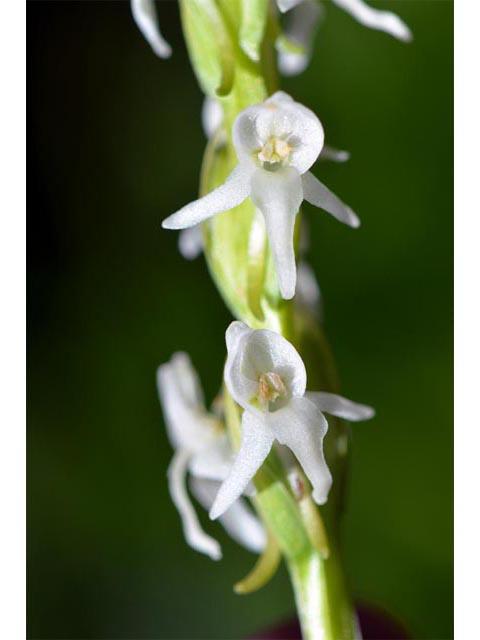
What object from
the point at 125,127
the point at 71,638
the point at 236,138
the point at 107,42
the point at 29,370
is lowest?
the point at 71,638

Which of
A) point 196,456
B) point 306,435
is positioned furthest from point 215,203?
point 196,456

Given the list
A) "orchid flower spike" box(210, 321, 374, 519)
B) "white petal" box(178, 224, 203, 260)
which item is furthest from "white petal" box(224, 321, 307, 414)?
"white petal" box(178, 224, 203, 260)

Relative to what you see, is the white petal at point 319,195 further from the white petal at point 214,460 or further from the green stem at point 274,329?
the white petal at point 214,460

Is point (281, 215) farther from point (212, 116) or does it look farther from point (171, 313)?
point (171, 313)

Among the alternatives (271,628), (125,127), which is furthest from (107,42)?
(271,628)

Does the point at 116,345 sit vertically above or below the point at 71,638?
above

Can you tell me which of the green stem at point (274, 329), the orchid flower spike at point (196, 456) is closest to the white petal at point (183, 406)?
the orchid flower spike at point (196, 456)
